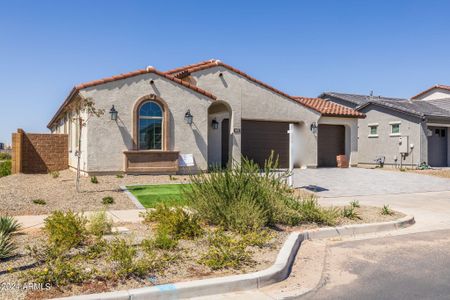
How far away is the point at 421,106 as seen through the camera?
1129 inches

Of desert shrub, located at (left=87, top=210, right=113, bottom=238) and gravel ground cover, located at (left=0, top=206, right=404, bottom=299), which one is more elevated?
desert shrub, located at (left=87, top=210, right=113, bottom=238)

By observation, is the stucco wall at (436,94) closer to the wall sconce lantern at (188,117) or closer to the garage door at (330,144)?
the garage door at (330,144)

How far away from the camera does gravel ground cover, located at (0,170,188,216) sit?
982 cm

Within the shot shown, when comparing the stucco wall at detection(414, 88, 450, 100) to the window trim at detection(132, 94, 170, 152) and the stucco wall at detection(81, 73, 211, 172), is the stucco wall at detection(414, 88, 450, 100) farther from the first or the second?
the window trim at detection(132, 94, 170, 152)

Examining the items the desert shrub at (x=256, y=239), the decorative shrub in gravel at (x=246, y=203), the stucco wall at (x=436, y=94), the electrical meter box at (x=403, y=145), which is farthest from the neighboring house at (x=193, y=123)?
the stucco wall at (x=436, y=94)

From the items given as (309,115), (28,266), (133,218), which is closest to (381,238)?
(133,218)

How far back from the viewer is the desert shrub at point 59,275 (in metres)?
4.47

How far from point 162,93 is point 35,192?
655 cm

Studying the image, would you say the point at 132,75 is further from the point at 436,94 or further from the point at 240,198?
the point at 436,94

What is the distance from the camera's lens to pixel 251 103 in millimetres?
19672

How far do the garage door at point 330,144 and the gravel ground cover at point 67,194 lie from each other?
32.0 feet

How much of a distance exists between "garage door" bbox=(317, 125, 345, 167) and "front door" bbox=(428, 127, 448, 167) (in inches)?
306

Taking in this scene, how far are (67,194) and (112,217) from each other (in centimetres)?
370

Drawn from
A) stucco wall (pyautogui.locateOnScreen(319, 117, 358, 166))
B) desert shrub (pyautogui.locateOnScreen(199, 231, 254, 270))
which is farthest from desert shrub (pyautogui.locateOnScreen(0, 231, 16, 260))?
stucco wall (pyautogui.locateOnScreen(319, 117, 358, 166))
